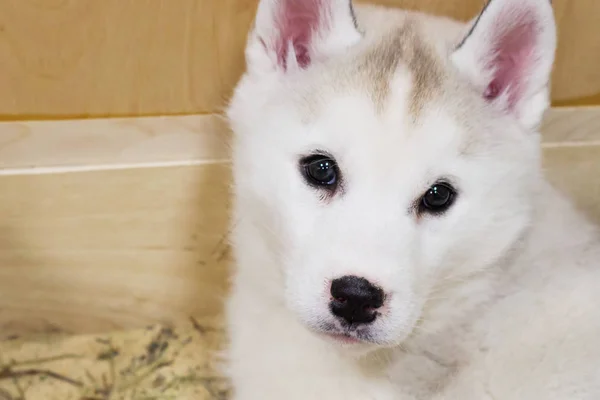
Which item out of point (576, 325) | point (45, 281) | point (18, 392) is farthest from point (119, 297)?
point (576, 325)

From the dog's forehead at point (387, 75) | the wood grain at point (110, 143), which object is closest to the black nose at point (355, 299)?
the dog's forehead at point (387, 75)

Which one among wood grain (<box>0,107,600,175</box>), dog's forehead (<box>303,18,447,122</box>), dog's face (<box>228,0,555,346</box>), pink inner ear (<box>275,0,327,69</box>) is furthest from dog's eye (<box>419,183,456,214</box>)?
wood grain (<box>0,107,600,175</box>)

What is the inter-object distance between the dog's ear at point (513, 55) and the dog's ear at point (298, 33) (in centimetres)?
22

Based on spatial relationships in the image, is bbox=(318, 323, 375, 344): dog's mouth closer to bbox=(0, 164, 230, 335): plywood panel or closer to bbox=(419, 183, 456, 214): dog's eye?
bbox=(419, 183, 456, 214): dog's eye

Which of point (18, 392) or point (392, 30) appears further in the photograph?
point (18, 392)

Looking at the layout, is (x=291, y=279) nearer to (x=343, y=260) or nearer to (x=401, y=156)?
(x=343, y=260)

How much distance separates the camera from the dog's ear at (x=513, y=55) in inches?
49.3

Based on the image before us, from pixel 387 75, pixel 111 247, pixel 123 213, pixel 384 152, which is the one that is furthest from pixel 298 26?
pixel 111 247

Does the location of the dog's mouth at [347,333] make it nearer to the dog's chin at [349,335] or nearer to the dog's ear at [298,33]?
the dog's chin at [349,335]

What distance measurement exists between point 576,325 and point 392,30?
0.69 m

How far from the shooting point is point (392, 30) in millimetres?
1375

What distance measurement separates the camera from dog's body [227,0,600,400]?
1.21 m

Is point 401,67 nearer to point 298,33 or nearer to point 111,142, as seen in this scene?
point 298,33

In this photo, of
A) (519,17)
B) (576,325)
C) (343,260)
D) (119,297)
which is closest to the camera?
(343,260)
